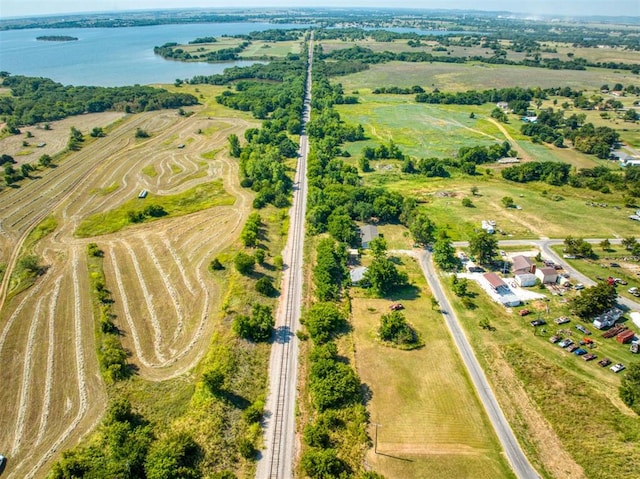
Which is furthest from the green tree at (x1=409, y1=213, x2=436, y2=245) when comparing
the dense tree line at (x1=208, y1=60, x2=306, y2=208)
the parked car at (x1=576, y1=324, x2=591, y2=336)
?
the dense tree line at (x1=208, y1=60, x2=306, y2=208)

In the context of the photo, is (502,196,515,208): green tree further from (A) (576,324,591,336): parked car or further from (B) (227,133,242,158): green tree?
(B) (227,133,242,158): green tree

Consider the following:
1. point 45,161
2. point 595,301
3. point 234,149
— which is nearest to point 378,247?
point 595,301

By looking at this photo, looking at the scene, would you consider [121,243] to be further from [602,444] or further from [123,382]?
[602,444]

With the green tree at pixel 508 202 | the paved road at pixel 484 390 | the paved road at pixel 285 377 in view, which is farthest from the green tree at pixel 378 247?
the green tree at pixel 508 202

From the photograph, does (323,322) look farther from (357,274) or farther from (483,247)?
(483,247)

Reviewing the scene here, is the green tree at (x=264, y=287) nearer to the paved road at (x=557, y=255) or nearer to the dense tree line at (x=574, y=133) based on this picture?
the paved road at (x=557, y=255)
